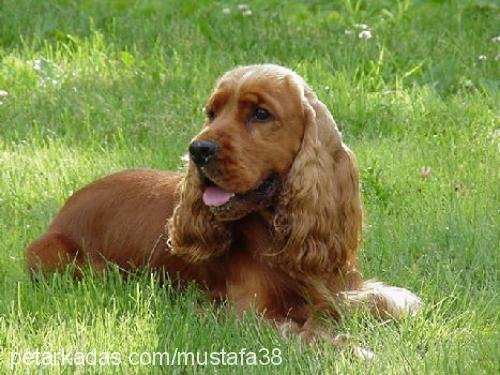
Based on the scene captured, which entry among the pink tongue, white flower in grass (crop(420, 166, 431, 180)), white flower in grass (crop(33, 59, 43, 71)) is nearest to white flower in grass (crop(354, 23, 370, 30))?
white flower in grass (crop(33, 59, 43, 71))

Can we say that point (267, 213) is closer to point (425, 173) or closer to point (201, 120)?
point (425, 173)

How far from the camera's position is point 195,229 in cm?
465

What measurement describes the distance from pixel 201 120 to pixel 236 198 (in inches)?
104

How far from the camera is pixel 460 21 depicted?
8508mm

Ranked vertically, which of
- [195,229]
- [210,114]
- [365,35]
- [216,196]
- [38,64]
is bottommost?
[38,64]

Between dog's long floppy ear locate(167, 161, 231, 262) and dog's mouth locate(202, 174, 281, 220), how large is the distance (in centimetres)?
11

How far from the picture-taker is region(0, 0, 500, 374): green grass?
422 cm

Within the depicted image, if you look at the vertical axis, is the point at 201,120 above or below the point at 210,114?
below

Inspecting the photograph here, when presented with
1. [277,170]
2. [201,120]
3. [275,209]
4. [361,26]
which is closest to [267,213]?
[275,209]

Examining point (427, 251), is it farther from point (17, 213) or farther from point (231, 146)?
point (17, 213)

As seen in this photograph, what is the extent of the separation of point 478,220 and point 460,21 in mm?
3429

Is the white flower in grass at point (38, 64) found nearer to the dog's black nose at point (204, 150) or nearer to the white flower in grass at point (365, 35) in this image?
the white flower in grass at point (365, 35)

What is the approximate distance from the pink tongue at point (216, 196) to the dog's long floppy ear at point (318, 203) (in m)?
0.23

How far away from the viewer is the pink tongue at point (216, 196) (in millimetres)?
4395
